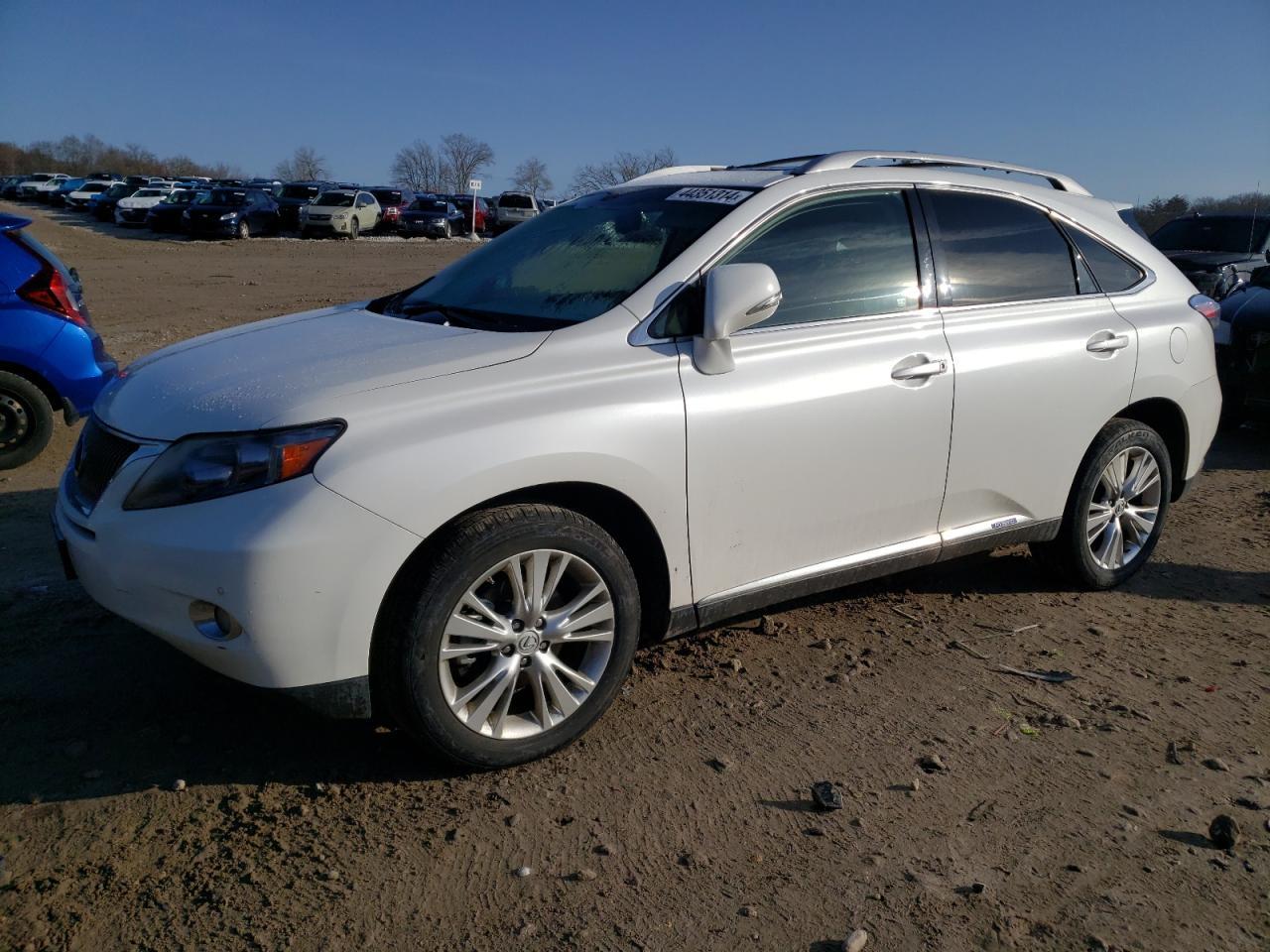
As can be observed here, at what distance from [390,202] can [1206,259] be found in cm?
3221

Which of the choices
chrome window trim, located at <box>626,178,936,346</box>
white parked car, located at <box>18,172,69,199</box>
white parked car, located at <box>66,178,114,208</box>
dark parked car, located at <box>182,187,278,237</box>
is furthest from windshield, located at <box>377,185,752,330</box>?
white parked car, located at <box>18,172,69,199</box>

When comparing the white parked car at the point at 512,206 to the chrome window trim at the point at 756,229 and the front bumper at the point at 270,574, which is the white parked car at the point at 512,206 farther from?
the front bumper at the point at 270,574

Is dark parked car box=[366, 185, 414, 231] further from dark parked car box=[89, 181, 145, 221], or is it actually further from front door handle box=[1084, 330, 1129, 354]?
front door handle box=[1084, 330, 1129, 354]

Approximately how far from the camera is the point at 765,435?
3.42 metres

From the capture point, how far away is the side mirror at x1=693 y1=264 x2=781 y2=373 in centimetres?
324

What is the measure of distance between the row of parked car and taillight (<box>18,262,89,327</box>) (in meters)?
23.4

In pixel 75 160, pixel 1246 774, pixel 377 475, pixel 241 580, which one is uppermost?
pixel 75 160

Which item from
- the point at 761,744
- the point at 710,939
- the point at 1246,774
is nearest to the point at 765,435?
the point at 761,744

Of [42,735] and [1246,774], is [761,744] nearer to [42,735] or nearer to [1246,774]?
[1246,774]

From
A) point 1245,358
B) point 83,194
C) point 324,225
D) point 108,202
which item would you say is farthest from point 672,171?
point 83,194

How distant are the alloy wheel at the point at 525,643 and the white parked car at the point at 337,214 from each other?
33.0 m

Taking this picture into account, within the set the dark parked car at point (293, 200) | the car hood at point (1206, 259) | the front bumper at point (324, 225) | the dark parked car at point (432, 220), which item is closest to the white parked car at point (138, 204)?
the dark parked car at point (293, 200)

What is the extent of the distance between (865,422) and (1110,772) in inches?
55.2

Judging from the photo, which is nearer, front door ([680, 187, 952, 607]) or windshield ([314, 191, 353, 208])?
front door ([680, 187, 952, 607])
